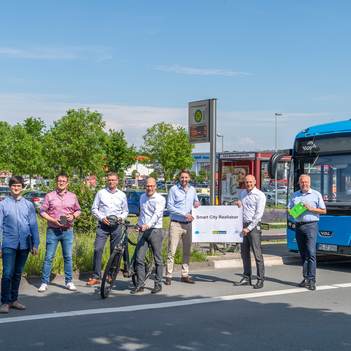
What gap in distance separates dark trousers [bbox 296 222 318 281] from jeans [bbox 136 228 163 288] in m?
2.56

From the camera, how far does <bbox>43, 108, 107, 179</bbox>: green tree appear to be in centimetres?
3712

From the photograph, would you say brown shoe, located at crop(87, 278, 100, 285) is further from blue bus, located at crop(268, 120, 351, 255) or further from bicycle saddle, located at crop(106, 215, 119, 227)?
Answer: blue bus, located at crop(268, 120, 351, 255)

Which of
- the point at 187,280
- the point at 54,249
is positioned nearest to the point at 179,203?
the point at 187,280

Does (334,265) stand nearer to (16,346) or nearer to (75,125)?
(16,346)

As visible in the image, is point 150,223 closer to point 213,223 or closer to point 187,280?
point 187,280

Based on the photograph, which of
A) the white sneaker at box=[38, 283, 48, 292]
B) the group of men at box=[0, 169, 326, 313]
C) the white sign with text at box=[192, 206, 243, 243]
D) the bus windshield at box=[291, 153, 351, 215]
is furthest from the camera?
the bus windshield at box=[291, 153, 351, 215]

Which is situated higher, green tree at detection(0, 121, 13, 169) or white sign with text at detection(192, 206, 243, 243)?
green tree at detection(0, 121, 13, 169)

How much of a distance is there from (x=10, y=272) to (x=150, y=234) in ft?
7.56

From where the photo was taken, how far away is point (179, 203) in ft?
27.6

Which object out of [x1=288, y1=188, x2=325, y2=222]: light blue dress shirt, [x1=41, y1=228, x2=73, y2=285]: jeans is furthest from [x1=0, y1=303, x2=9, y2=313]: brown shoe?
[x1=288, y1=188, x2=325, y2=222]: light blue dress shirt

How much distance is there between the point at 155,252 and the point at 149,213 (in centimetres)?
65

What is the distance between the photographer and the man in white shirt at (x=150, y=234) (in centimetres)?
766

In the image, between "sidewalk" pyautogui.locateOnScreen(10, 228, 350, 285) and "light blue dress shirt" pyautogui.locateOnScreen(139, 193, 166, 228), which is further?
"sidewalk" pyautogui.locateOnScreen(10, 228, 350, 285)

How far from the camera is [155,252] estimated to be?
7758 mm
